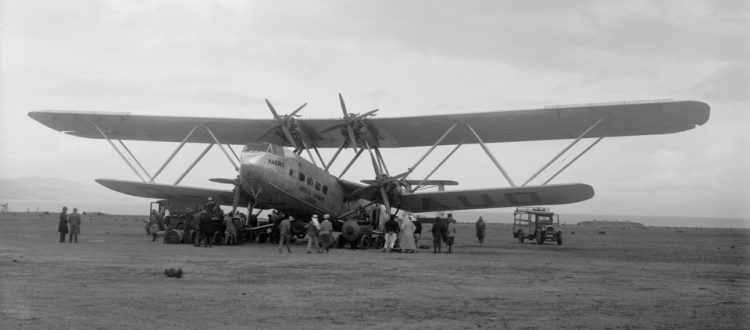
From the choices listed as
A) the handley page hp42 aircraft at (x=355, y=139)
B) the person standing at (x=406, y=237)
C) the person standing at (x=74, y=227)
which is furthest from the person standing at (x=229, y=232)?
the person standing at (x=406, y=237)

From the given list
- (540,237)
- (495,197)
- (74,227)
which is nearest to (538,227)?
(540,237)

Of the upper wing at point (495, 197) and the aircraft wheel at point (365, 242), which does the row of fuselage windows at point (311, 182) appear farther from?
the upper wing at point (495, 197)

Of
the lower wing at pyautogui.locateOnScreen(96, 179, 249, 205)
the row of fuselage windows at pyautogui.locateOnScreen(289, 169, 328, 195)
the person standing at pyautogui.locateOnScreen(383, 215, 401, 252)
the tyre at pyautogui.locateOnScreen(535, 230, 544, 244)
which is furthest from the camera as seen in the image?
the tyre at pyautogui.locateOnScreen(535, 230, 544, 244)

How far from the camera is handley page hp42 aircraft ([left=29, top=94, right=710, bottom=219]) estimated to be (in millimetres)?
21609

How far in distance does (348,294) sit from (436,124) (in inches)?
599

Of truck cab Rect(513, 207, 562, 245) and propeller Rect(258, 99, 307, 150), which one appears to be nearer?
propeller Rect(258, 99, 307, 150)

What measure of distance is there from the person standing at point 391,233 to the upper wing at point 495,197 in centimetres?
224

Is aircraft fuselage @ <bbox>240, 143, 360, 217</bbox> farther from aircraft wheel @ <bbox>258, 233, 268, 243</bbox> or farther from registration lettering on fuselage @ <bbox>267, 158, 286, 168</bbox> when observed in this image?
aircraft wheel @ <bbox>258, 233, 268, 243</bbox>

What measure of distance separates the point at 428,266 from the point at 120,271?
694cm

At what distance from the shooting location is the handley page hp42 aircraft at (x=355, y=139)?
21.6 m

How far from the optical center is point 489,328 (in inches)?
310

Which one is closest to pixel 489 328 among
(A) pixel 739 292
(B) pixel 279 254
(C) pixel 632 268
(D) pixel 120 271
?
(A) pixel 739 292

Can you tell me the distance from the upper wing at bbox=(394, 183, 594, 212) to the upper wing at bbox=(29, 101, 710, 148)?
7.83 ft

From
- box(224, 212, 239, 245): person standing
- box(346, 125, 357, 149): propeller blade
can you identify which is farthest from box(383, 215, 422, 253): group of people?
box(224, 212, 239, 245): person standing
